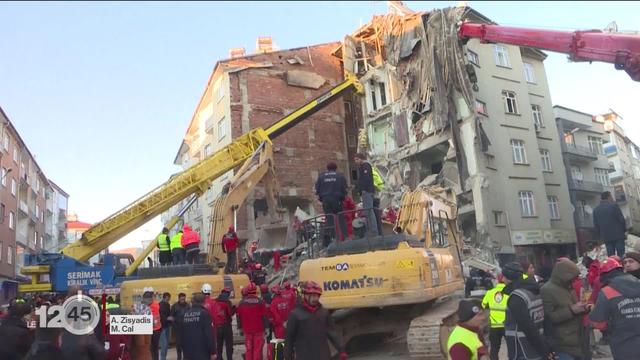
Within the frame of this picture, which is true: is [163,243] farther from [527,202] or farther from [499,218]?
[527,202]

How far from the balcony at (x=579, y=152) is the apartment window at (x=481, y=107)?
10533mm

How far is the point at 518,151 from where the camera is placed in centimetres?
2961

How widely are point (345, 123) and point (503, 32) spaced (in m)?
16.5

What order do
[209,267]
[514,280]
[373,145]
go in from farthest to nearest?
[373,145] → [209,267] → [514,280]

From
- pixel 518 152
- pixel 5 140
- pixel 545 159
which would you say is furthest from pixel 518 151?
pixel 5 140

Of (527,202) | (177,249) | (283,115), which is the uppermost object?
(283,115)

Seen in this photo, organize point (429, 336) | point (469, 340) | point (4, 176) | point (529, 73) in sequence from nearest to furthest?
point (469, 340), point (429, 336), point (529, 73), point (4, 176)

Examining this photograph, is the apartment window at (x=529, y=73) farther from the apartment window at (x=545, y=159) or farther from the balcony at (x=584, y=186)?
the balcony at (x=584, y=186)

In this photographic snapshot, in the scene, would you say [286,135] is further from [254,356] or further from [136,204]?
[254,356]

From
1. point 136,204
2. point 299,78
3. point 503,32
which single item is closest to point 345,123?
point 299,78

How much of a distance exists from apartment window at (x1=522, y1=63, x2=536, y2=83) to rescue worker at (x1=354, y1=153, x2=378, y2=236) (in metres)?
26.5

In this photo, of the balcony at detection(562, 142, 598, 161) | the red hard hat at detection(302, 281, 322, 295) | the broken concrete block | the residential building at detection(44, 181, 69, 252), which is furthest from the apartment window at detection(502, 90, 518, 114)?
the residential building at detection(44, 181, 69, 252)

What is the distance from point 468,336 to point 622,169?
51531 millimetres

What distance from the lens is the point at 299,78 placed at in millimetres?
35438
